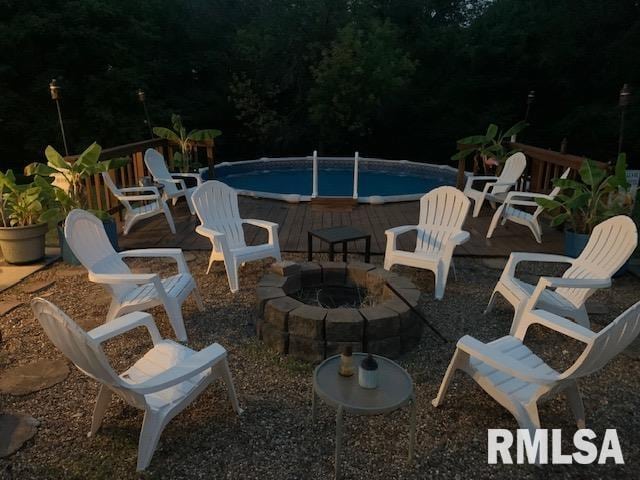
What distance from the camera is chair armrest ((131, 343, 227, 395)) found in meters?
2.15

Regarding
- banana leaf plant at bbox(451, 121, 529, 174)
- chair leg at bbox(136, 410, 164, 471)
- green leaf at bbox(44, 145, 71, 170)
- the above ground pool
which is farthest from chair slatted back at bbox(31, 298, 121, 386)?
the above ground pool

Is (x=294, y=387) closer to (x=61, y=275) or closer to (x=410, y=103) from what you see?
(x=61, y=275)

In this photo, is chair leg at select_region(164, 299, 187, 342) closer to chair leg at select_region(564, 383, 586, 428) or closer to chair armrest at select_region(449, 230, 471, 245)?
chair armrest at select_region(449, 230, 471, 245)

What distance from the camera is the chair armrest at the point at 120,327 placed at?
7.97 feet

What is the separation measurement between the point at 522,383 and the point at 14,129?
1377cm

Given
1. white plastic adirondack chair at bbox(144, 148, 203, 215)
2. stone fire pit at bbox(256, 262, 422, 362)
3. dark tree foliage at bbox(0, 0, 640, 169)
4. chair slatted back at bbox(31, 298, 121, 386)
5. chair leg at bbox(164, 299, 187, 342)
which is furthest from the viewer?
dark tree foliage at bbox(0, 0, 640, 169)

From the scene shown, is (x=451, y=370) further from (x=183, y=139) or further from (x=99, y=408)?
(x=183, y=139)

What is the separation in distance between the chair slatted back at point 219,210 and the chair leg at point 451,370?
247 cm

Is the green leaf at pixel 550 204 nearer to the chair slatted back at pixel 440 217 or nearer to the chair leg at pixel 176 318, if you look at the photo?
the chair slatted back at pixel 440 217

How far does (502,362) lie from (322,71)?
12699mm

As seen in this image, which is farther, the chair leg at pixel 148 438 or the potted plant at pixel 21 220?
the potted plant at pixel 21 220

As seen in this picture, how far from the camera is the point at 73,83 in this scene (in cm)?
1272

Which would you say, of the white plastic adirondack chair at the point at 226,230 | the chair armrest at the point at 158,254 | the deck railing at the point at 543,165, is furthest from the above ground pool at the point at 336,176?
the chair armrest at the point at 158,254

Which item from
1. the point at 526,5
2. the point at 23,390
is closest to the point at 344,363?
the point at 23,390
